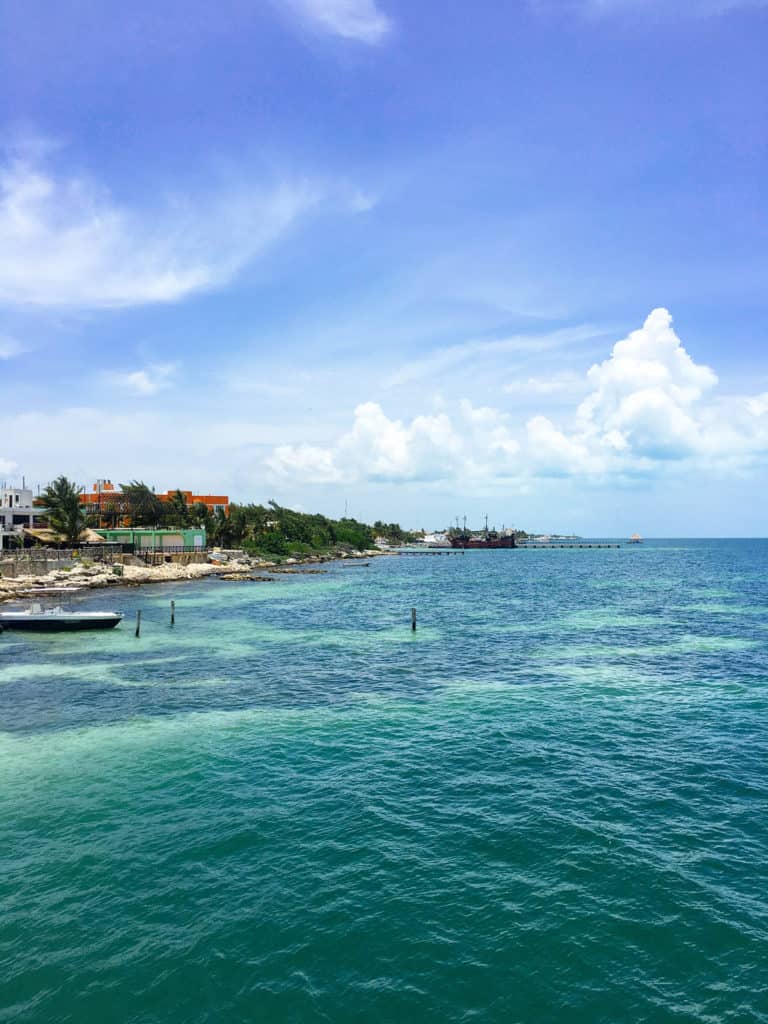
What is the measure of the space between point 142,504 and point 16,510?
26.1 meters

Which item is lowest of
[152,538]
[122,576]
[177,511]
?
[122,576]

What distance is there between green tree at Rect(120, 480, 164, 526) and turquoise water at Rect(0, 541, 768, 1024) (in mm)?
100070

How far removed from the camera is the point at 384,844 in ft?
60.0

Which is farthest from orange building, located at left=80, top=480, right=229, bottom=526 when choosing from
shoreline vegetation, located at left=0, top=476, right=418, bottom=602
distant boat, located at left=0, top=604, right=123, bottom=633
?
distant boat, located at left=0, top=604, right=123, bottom=633

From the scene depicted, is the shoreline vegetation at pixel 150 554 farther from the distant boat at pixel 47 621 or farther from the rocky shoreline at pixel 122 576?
the distant boat at pixel 47 621

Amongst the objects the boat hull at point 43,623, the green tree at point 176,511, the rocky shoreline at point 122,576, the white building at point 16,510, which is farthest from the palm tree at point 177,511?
the boat hull at point 43,623

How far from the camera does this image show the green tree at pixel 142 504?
13638 cm

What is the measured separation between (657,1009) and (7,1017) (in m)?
12.5

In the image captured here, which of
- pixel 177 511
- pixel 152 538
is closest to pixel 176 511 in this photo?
pixel 177 511

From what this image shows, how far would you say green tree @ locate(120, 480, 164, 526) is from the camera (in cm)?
13638

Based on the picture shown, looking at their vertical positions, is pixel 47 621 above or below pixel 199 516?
below

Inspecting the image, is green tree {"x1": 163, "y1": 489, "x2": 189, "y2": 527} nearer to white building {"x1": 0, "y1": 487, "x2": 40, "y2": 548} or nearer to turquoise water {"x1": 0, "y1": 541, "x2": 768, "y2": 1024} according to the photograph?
white building {"x1": 0, "y1": 487, "x2": 40, "y2": 548}

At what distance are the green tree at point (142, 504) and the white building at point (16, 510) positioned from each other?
19814 mm

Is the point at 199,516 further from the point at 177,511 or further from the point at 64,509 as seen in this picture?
the point at 64,509
